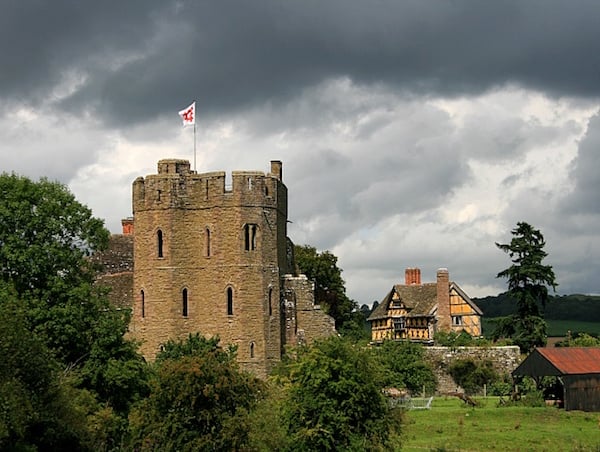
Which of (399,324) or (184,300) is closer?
(184,300)

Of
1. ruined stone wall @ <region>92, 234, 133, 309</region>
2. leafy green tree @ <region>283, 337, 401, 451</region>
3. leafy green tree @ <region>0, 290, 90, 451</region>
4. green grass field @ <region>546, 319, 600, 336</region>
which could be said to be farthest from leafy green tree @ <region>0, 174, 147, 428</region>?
green grass field @ <region>546, 319, 600, 336</region>

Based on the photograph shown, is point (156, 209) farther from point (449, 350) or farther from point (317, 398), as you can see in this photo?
point (317, 398)

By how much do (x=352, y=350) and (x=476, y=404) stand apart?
17009mm

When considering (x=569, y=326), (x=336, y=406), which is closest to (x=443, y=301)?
(x=569, y=326)

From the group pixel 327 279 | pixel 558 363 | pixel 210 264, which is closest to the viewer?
pixel 558 363

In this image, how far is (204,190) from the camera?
56750mm

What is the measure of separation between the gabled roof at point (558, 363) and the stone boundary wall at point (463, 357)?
992cm

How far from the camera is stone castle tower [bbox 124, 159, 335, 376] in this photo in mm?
56000

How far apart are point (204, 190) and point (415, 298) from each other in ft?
135

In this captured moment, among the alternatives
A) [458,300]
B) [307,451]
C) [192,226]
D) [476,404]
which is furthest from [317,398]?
[458,300]

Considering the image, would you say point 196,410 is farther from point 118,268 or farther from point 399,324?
point 399,324

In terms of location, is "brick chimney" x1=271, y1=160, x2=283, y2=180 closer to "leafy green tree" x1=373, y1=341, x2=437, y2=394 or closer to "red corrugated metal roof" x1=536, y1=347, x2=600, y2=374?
"leafy green tree" x1=373, y1=341, x2=437, y2=394

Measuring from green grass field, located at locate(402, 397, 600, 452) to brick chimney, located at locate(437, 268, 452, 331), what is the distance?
38.4m

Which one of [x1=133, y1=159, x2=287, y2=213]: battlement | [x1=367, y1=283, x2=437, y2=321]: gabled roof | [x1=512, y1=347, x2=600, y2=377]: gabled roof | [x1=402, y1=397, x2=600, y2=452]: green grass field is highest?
[x1=133, y1=159, x2=287, y2=213]: battlement
